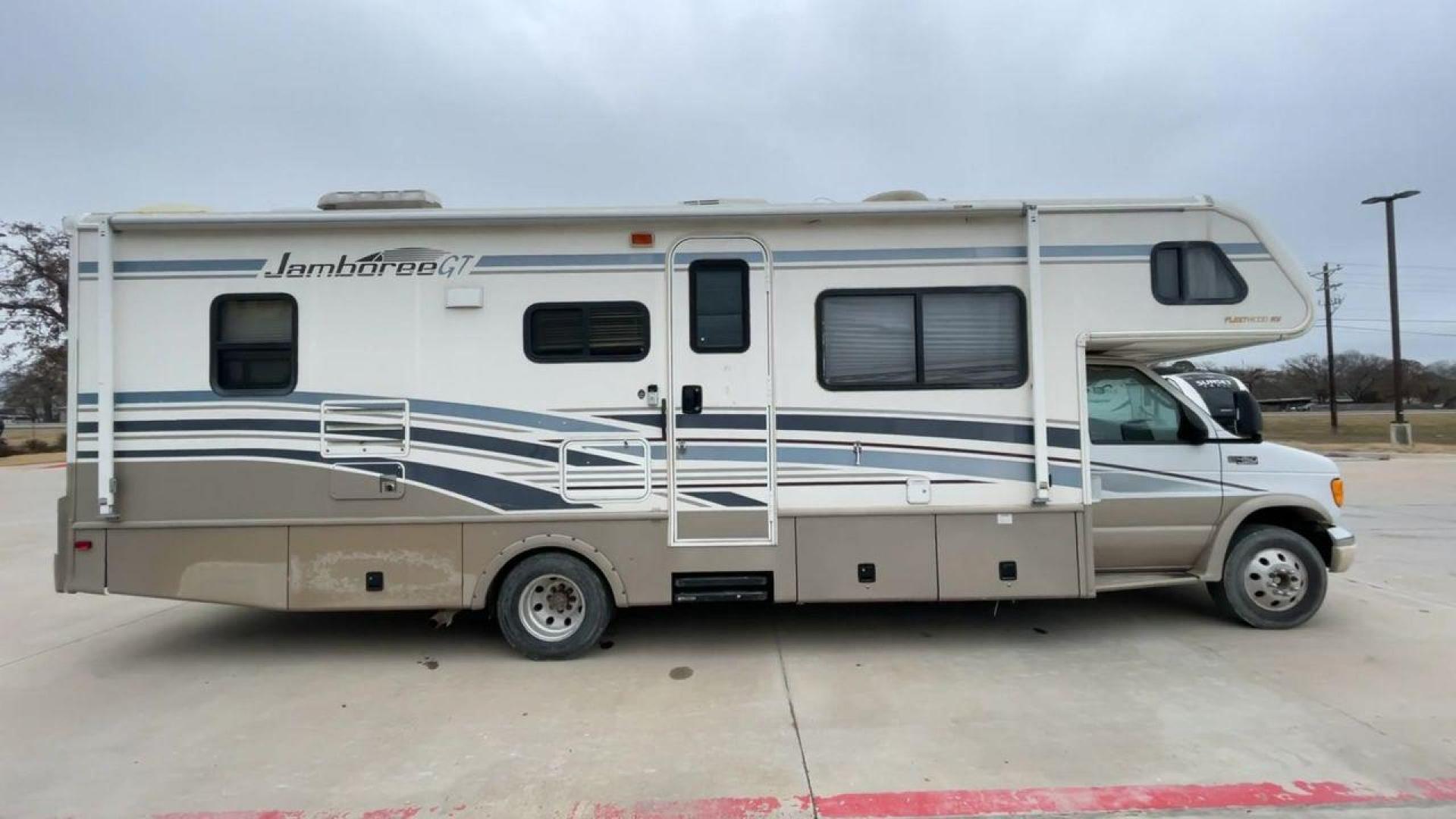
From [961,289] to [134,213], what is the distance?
17.9ft

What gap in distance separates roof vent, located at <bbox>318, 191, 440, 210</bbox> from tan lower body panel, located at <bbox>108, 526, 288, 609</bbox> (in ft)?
7.15

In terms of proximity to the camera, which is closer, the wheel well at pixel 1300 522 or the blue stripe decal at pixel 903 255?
the blue stripe decal at pixel 903 255

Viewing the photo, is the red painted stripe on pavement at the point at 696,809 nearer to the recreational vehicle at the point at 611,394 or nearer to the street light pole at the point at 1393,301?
the recreational vehicle at the point at 611,394

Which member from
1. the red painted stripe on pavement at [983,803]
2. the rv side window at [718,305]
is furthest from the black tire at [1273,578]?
the rv side window at [718,305]

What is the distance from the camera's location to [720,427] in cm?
507

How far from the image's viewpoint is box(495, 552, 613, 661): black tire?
507 centimetres

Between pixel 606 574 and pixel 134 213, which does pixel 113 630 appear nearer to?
pixel 134 213

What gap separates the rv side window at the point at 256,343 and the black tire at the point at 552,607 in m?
1.99

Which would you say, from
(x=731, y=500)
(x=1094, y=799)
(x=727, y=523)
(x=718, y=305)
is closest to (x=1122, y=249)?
(x=718, y=305)

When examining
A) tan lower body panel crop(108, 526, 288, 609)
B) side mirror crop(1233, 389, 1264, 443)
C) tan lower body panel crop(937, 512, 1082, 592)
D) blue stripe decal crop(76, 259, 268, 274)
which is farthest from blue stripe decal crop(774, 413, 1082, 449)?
blue stripe decal crop(76, 259, 268, 274)

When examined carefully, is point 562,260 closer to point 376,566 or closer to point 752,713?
point 376,566

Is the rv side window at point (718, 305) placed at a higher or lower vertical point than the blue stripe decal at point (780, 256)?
lower

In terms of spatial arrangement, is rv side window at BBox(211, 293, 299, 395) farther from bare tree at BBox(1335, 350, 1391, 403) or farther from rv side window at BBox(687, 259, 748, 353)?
bare tree at BBox(1335, 350, 1391, 403)

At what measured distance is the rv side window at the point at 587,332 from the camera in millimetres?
5086
